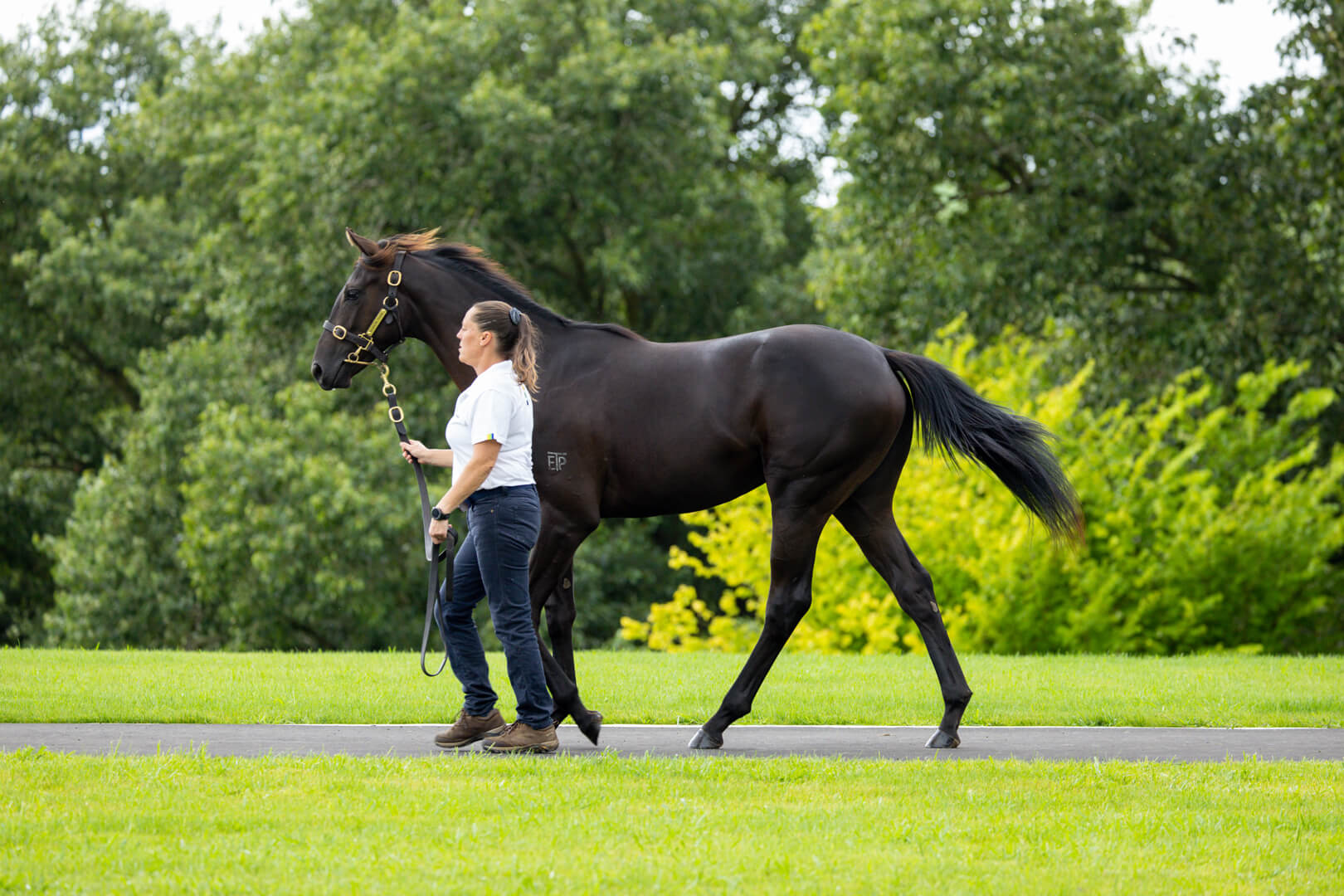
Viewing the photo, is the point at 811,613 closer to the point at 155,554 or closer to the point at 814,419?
the point at 814,419

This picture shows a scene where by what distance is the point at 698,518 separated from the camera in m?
16.6

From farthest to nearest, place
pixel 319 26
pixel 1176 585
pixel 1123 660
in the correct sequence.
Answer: pixel 319 26
pixel 1176 585
pixel 1123 660

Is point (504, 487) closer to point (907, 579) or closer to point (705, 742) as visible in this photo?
point (705, 742)

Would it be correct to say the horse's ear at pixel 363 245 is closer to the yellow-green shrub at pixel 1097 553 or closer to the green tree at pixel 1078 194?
the yellow-green shrub at pixel 1097 553

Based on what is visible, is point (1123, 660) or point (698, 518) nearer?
point (1123, 660)

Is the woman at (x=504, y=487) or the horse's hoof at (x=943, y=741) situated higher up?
the woman at (x=504, y=487)

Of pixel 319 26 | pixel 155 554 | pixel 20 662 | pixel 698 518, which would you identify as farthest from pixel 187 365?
pixel 20 662

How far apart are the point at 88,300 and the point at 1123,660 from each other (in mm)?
21824

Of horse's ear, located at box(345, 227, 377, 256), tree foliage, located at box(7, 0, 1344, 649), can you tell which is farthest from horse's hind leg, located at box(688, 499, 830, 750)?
tree foliage, located at box(7, 0, 1344, 649)

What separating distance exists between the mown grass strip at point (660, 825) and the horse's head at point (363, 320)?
2.48 metres

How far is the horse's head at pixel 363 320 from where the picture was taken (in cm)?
834

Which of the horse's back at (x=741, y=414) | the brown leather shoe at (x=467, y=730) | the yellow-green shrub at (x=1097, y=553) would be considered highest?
the horse's back at (x=741, y=414)

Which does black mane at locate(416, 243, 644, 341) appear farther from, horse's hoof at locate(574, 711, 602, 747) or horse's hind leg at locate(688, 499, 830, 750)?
horse's hoof at locate(574, 711, 602, 747)

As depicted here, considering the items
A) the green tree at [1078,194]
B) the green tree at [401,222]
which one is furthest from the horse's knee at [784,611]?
the green tree at [401,222]
